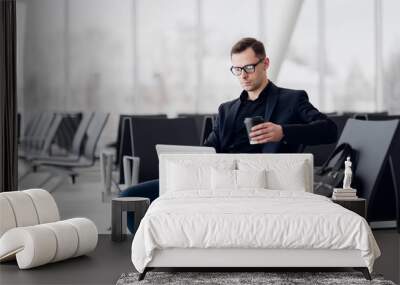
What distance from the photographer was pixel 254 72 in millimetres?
5496

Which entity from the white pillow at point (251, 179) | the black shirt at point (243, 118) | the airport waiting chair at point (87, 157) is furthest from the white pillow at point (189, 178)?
the airport waiting chair at point (87, 157)

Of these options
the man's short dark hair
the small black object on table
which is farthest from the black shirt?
the small black object on table

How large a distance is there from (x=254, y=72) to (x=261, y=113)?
0.31 metres

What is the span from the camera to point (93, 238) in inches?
196

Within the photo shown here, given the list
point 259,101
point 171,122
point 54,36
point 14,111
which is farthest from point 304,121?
point 54,36

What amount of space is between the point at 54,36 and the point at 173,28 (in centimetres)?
195

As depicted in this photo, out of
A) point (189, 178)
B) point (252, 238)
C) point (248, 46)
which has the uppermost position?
point (248, 46)

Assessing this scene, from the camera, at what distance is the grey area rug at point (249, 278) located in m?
4.04

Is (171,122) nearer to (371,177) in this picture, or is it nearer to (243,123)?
(243,123)

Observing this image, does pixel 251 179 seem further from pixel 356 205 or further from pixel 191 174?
pixel 356 205

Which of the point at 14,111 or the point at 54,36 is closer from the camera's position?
the point at 14,111

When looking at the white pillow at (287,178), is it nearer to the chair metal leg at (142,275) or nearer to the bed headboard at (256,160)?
the bed headboard at (256,160)

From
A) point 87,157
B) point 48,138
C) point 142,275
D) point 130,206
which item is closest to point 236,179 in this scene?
point 130,206

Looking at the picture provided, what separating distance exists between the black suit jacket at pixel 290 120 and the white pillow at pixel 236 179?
341mm
